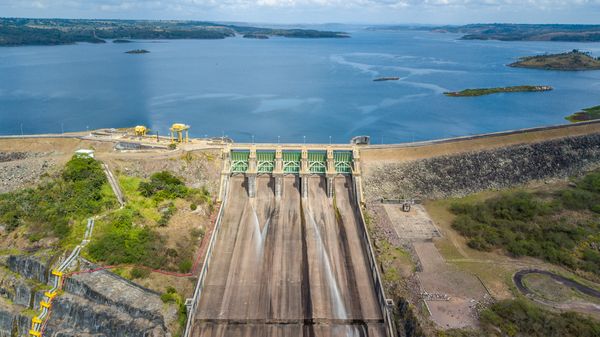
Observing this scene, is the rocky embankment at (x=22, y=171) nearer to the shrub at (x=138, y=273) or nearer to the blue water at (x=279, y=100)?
the shrub at (x=138, y=273)

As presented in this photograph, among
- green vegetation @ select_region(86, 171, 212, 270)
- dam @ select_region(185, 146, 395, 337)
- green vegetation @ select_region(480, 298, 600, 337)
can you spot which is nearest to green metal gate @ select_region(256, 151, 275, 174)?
dam @ select_region(185, 146, 395, 337)

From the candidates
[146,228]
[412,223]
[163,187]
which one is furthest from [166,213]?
[412,223]

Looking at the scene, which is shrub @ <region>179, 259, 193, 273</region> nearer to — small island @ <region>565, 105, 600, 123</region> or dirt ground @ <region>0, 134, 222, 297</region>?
dirt ground @ <region>0, 134, 222, 297</region>

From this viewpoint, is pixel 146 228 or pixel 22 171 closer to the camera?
pixel 146 228

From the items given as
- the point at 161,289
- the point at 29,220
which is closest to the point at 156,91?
the point at 29,220

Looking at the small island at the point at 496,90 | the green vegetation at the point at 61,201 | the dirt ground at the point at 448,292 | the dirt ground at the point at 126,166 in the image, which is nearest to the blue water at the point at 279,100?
the small island at the point at 496,90

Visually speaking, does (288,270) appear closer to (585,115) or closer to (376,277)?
(376,277)
